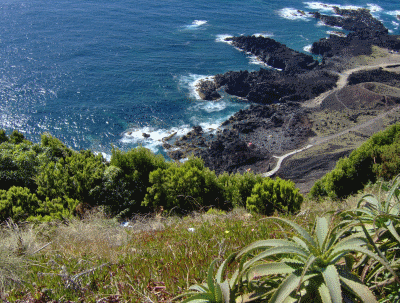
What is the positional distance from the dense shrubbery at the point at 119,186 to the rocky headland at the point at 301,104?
1716cm

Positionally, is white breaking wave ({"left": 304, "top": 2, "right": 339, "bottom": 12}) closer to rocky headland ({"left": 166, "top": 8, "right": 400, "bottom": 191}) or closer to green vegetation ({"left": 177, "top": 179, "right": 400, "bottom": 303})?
rocky headland ({"left": 166, "top": 8, "right": 400, "bottom": 191})

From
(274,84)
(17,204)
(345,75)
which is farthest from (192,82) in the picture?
(17,204)

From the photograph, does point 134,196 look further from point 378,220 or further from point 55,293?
point 378,220

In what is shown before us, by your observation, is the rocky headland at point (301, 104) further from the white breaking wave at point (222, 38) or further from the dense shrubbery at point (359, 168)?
the dense shrubbery at point (359, 168)

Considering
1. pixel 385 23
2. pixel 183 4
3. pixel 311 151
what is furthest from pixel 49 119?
pixel 385 23

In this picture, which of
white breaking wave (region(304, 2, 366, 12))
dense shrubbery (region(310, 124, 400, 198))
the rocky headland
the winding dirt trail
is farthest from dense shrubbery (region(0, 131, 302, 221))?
white breaking wave (region(304, 2, 366, 12))

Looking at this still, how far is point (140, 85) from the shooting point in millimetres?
52375

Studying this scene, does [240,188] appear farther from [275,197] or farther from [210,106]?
[210,106]

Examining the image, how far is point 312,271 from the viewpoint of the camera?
120 inches

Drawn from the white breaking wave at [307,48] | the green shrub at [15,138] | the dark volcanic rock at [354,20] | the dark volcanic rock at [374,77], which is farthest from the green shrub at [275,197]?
the dark volcanic rock at [354,20]

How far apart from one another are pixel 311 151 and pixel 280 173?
6.00 meters

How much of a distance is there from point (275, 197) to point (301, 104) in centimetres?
3753

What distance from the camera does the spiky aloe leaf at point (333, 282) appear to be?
2.69 m

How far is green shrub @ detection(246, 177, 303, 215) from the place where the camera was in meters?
13.5
